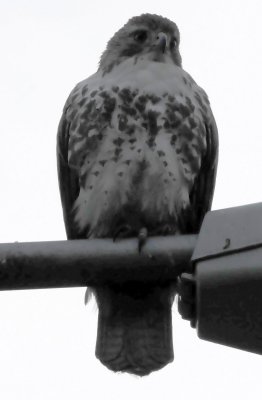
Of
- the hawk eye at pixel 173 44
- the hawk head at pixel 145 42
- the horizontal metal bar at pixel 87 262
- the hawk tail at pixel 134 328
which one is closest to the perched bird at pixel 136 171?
the hawk tail at pixel 134 328

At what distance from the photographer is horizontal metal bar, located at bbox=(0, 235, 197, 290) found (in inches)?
114

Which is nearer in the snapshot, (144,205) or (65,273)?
(65,273)

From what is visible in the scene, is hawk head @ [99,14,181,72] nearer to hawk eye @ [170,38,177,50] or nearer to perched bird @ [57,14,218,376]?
hawk eye @ [170,38,177,50]

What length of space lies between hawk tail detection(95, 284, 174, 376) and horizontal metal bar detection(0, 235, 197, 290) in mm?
2504

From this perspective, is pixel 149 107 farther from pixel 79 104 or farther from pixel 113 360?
pixel 113 360

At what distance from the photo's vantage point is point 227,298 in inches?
97.6

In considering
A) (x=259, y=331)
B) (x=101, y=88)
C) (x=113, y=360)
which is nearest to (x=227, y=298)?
(x=259, y=331)

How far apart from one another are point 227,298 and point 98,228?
3396mm

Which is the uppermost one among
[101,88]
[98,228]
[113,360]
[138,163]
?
[101,88]

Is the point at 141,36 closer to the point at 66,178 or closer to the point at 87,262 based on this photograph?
the point at 66,178

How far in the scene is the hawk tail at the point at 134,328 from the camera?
5461 mm

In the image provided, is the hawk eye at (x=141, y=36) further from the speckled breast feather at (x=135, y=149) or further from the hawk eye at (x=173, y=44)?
the speckled breast feather at (x=135, y=149)

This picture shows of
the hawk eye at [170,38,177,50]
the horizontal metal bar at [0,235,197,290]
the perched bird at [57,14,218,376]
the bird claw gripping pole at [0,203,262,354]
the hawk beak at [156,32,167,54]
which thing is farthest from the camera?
the hawk eye at [170,38,177,50]

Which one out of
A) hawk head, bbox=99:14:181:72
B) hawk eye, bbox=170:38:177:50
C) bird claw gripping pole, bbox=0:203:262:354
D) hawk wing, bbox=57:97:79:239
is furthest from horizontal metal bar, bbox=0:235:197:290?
hawk eye, bbox=170:38:177:50
